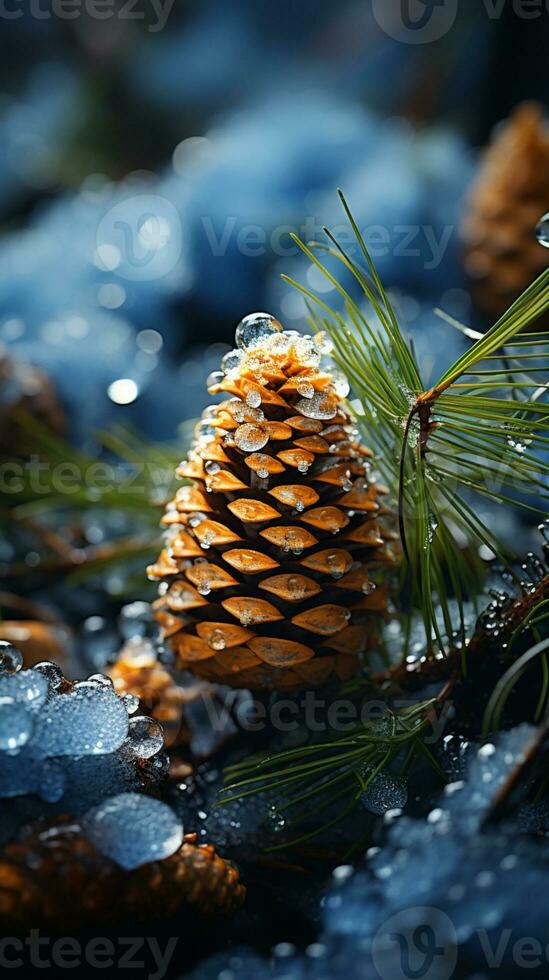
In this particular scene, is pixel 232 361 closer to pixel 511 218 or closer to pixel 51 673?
pixel 51 673

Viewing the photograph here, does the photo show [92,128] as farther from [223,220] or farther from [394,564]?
[394,564]

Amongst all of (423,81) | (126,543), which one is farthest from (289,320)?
(423,81)

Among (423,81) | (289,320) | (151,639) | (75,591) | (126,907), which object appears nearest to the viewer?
(126,907)
